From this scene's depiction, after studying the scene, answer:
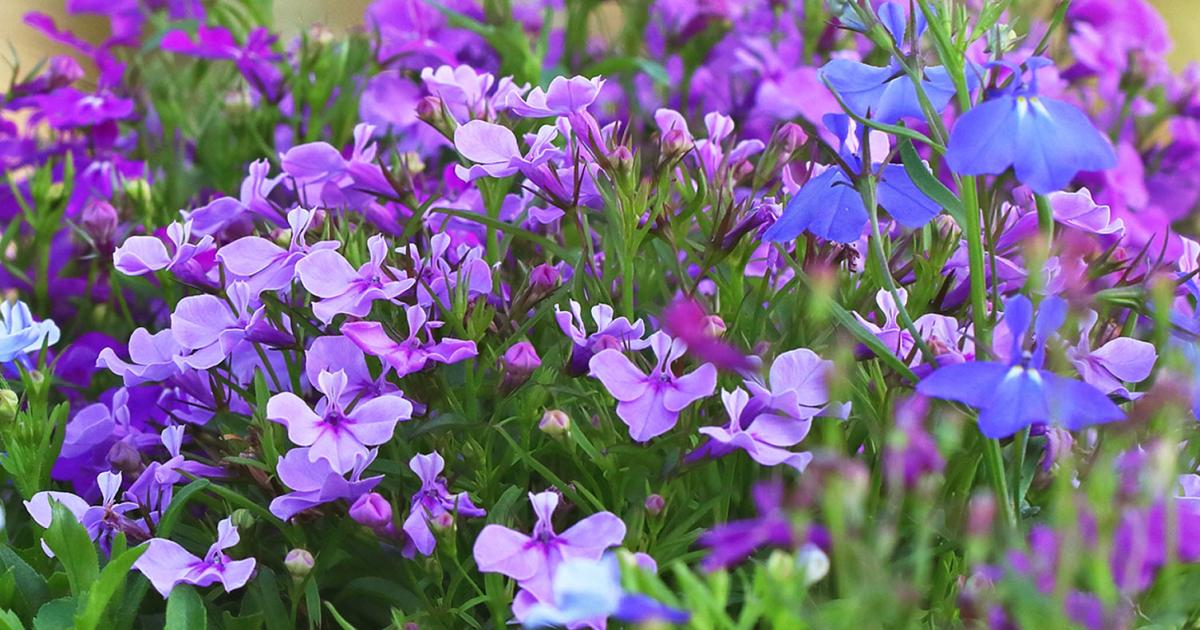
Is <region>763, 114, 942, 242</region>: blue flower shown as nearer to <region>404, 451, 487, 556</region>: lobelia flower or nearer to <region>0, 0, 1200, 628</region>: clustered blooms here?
<region>0, 0, 1200, 628</region>: clustered blooms

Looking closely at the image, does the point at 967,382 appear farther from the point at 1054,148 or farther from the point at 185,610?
the point at 185,610

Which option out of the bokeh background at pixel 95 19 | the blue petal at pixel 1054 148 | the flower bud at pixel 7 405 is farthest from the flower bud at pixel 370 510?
the bokeh background at pixel 95 19

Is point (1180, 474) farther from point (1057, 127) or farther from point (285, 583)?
point (285, 583)

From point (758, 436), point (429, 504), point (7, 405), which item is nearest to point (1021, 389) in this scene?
point (758, 436)

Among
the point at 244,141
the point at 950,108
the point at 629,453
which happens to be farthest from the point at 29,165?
the point at 950,108

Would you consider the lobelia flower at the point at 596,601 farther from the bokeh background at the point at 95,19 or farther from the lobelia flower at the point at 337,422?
the bokeh background at the point at 95,19
